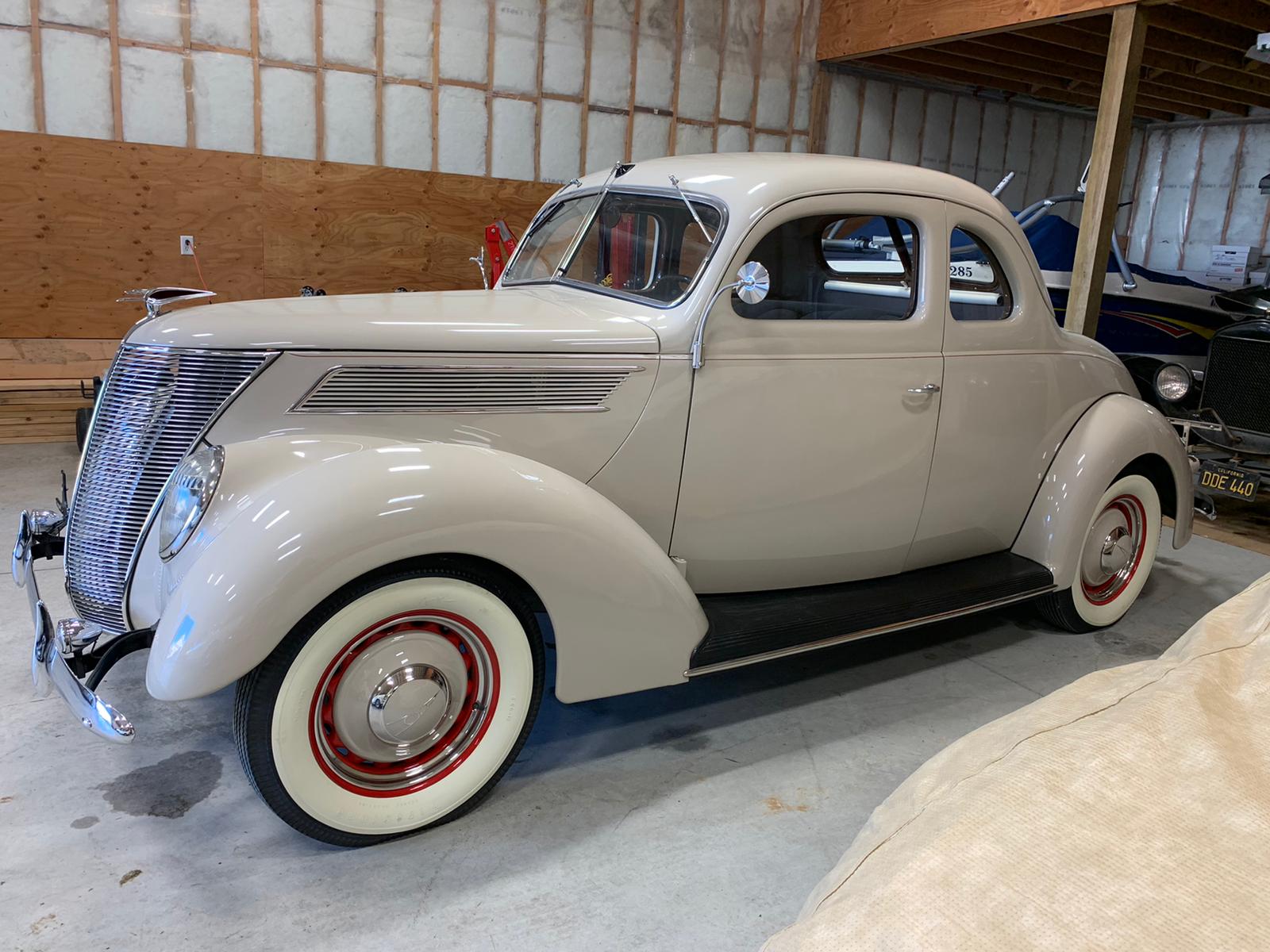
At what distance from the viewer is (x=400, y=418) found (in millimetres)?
2473

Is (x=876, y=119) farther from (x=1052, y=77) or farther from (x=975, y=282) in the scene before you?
(x=975, y=282)

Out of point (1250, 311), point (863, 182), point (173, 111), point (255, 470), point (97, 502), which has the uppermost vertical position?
point (173, 111)

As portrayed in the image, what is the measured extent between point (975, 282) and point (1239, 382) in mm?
3768

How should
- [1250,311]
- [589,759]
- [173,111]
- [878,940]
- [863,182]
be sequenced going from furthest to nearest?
1. [173,111]
2. [1250,311]
3. [863,182]
4. [589,759]
5. [878,940]

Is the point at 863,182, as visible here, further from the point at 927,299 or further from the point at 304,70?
the point at 304,70

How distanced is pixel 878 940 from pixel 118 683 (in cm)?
286

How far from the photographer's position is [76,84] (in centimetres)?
738

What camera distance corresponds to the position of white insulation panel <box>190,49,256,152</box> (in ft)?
25.4

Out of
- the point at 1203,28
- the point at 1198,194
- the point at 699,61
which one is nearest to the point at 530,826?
the point at 1203,28

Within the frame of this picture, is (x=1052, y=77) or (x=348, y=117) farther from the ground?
(x=1052, y=77)

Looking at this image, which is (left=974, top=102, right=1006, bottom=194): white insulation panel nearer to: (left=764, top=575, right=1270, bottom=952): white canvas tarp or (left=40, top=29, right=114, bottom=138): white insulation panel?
(left=40, top=29, right=114, bottom=138): white insulation panel

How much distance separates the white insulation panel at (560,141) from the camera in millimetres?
9195

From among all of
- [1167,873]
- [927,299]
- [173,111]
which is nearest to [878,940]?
[1167,873]

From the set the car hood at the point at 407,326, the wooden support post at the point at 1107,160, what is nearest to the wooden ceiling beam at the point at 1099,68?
the wooden support post at the point at 1107,160
